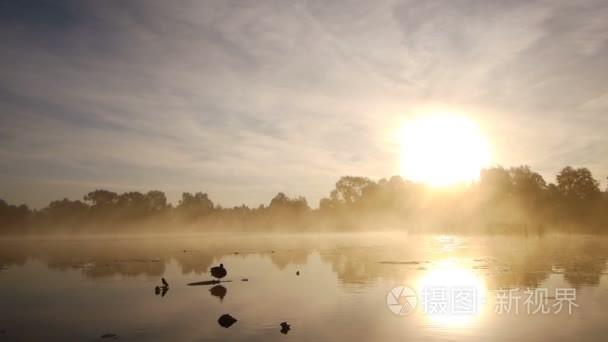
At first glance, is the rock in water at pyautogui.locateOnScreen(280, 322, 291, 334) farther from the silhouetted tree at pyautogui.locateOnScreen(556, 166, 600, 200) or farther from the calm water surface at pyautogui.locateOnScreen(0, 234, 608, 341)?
the silhouetted tree at pyautogui.locateOnScreen(556, 166, 600, 200)

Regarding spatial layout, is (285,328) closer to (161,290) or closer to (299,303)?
(299,303)

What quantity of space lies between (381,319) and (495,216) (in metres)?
126

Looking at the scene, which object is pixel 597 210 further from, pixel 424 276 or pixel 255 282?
pixel 255 282

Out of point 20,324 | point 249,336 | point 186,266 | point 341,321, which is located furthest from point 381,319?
point 186,266

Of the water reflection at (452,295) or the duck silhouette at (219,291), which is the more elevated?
the water reflection at (452,295)

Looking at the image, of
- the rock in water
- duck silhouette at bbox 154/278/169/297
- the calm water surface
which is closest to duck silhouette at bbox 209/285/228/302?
the calm water surface

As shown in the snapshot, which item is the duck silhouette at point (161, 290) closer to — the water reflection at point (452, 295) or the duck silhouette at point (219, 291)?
the duck silhouette at point (219, 291)

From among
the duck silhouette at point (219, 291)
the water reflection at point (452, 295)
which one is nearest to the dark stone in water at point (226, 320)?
the duck silhouette at point (219, 291)

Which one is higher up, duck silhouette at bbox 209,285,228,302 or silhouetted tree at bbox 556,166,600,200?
silhouetted tree at bbox 556,166,600,200

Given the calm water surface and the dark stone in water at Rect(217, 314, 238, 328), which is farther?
the dark stone in water at Rect(217, 314, 238, 328)

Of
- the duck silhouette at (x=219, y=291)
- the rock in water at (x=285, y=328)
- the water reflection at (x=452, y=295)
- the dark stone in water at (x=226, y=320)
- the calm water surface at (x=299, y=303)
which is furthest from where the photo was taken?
the duck silhouette at (x=219, y=291)

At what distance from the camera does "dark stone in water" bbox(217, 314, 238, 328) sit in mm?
21652

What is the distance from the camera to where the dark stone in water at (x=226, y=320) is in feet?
71.0

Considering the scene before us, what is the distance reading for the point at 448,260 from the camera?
1906 inches
